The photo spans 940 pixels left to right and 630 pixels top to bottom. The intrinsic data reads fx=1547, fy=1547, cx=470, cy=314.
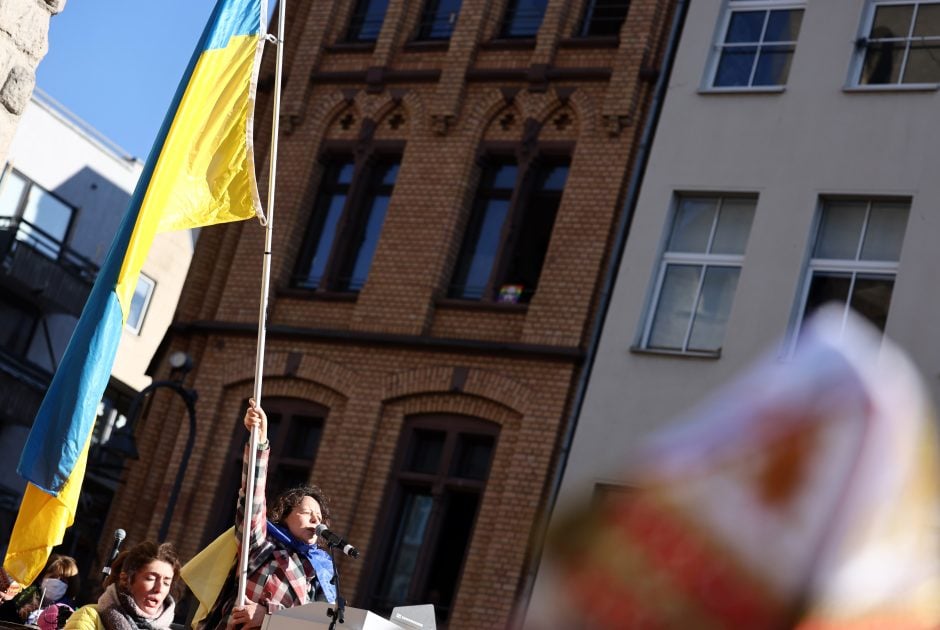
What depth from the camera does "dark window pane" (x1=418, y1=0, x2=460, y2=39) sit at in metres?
22.3

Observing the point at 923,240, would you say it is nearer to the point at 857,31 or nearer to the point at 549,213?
the point at 857,31

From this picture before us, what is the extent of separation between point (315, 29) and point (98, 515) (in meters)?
13.2

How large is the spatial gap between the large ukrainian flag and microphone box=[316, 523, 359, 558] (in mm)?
1217

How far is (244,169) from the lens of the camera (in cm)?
911

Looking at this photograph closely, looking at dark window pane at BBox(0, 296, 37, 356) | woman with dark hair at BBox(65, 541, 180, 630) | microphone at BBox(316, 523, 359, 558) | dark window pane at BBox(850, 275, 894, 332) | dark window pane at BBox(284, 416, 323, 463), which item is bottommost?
woman with dark hair at BBox(65, 541, 180, 630)

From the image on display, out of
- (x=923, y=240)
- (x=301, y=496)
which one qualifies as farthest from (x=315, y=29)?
(x=301, y=496)

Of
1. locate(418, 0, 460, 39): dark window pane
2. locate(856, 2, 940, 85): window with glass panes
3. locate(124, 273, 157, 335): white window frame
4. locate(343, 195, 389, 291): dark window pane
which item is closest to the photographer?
locate(856, 2, 940, 85): window with glass panes

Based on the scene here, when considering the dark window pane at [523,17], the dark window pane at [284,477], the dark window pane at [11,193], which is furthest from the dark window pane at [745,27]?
the dark window pane at [11,193]

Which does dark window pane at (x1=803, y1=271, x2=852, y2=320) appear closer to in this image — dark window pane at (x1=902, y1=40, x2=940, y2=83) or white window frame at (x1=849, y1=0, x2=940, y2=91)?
white window frame at (x1=849, y1=0, x2=940, y2=91)

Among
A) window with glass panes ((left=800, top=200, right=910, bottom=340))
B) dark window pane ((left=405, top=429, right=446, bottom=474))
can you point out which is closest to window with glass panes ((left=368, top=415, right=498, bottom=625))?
dark window pane ((left=405, top=429, right=446, bottom=474))

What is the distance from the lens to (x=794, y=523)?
3338 mm

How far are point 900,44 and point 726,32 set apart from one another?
2.39 m

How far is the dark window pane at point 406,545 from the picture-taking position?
19203 millimetres

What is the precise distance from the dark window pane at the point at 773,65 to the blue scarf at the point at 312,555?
13045mm
